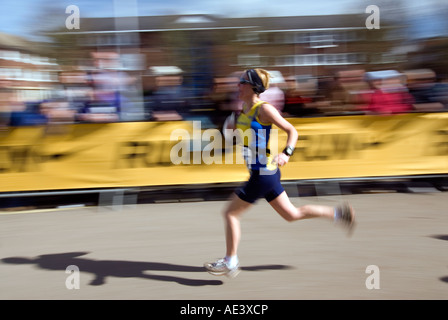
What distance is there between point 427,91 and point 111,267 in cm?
588

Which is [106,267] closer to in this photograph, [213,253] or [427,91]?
[213,253]

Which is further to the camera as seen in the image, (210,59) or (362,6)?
(362,6)

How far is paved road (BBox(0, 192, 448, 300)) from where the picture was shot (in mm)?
3777

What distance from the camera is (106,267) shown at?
4391mm

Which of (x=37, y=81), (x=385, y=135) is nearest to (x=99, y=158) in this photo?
(x=37, y=81)

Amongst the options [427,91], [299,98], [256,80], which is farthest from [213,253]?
[427,91]

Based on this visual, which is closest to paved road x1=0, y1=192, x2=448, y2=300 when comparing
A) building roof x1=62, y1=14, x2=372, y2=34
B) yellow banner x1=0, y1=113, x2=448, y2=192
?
yellow banner x1=0, y1=113, x2=448, y2=192

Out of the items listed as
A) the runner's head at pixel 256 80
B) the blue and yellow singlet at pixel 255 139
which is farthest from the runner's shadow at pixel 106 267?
the runner's head at pixel 256 80

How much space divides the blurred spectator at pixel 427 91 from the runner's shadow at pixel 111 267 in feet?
15.2

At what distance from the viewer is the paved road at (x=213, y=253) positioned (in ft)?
12.4

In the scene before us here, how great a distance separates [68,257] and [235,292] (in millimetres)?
2010

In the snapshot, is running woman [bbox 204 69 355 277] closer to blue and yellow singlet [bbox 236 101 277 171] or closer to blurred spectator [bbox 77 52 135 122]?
blue and yellow singlet [bbox 236 101 277 171]

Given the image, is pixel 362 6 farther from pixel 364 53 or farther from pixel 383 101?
pixel 383 101

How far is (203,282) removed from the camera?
13.0ft
